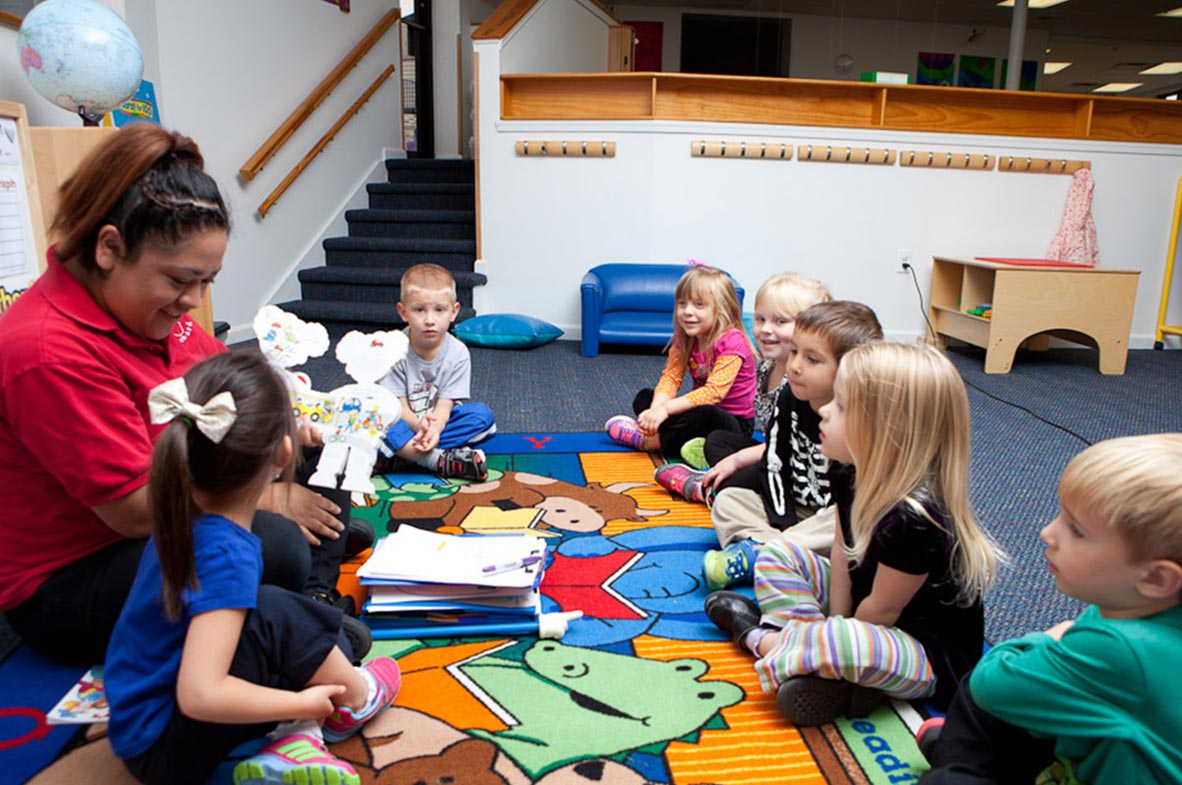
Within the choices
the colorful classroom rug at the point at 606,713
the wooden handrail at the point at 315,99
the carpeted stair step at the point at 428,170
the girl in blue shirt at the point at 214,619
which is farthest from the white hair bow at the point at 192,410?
the carpeted stair step at the point at 428,170

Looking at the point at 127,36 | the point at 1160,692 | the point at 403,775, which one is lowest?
the point at 403,775

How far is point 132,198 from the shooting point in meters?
1.11

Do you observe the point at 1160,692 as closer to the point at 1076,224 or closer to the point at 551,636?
the point at 551,636

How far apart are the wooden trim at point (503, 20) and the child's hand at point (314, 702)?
417 centimetres

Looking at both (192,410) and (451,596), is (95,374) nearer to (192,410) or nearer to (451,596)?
(192,410)

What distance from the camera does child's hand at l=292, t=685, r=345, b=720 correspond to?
105 cm

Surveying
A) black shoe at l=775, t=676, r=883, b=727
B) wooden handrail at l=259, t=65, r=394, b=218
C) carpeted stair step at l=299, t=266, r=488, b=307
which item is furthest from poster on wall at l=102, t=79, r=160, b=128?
black shoe at l=775, t=676, r=883, b=727

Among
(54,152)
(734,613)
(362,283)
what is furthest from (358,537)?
(362,283)

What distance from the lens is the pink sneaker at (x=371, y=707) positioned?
1200 millimetres

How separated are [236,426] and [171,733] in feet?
1.27

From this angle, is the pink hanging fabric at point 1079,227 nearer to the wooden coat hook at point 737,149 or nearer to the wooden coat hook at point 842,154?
the wooden coat hook at point 842,154

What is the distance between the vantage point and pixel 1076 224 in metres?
4.67

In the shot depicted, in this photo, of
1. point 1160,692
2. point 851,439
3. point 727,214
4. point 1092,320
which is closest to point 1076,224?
point 1092,320

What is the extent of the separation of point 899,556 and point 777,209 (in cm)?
375
